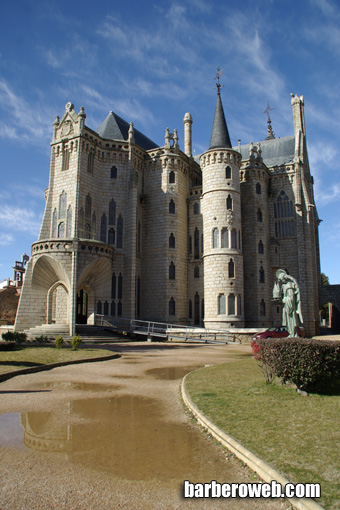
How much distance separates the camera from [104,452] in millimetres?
5754

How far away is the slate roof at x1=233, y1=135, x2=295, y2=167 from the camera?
44469 millimetres

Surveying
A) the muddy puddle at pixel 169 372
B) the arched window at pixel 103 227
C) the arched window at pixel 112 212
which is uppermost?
the arched window at pixel 112 212

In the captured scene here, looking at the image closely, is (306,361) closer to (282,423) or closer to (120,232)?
(282,423)

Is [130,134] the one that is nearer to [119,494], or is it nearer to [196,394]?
[196,394]

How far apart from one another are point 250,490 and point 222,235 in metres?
32.6

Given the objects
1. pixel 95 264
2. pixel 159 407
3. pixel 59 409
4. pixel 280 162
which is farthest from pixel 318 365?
pixel 280 162

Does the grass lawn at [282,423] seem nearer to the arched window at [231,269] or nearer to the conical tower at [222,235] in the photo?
the conical tower at [222,235]

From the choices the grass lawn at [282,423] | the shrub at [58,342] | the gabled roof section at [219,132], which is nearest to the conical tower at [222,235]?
the gabled roof section at [219,132]

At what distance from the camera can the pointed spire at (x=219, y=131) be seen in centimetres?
3850

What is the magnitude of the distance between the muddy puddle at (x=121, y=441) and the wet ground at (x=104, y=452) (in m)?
0.01

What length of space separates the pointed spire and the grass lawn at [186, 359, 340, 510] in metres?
30.9

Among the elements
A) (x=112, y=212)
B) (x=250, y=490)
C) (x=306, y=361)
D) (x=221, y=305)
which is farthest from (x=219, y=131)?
(x=250, y=490)

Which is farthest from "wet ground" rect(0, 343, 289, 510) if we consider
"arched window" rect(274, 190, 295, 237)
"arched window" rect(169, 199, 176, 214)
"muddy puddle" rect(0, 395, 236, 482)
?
"arched window" rect(274, 190, 295, 237)

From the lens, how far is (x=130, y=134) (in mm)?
38188
